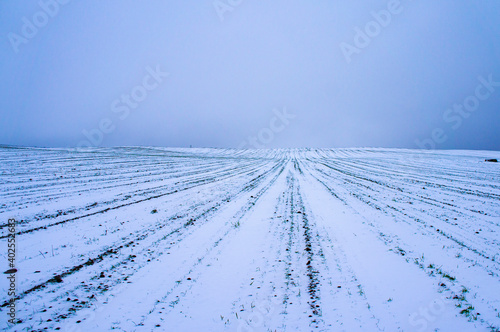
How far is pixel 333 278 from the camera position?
4.81 m

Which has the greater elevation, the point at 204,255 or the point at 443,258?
the point at 443,258

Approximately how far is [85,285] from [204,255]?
7.70 feet

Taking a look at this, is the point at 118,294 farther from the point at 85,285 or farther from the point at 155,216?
the point at 155,216

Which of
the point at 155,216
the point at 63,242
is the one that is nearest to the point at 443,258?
the point at 155,216

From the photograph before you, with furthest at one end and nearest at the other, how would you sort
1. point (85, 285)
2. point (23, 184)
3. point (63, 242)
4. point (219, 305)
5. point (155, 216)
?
1. point (23, 184)
2. point (155, 216)
3. point (63, 242)
4. point (85, 285)
5. point (219, 305)

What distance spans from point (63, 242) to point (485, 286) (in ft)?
30.2

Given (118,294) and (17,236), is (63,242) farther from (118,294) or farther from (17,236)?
(118,294)

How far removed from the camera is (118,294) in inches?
169

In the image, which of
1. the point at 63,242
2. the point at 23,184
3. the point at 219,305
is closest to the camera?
the point at 219,305

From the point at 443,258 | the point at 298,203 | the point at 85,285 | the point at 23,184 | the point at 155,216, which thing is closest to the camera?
the point at 85,285

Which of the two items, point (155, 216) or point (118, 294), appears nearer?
point (118, 294)

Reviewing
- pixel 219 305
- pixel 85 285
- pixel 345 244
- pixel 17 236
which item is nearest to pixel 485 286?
pixel 345 244

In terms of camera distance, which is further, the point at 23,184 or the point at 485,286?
the point at 23,184

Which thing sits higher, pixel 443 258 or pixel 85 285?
pixel 443 258
